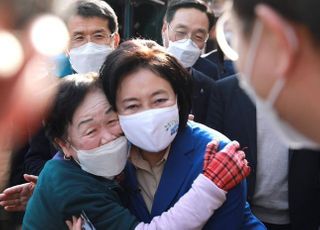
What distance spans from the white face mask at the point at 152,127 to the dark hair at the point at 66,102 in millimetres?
199

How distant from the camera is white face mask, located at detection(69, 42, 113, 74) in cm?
302

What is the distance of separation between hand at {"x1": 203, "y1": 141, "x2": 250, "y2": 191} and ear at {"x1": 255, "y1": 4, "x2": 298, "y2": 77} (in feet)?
2.55

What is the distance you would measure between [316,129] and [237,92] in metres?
1.66

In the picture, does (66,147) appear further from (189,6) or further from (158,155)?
(189,6)

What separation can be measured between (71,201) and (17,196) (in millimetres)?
687

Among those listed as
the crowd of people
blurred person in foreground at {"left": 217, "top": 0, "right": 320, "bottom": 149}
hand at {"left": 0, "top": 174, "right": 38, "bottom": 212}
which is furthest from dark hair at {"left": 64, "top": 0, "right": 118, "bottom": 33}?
blurred person in foreground at {"left": 217, "top": 0, "right": 320, "bottom": 149}

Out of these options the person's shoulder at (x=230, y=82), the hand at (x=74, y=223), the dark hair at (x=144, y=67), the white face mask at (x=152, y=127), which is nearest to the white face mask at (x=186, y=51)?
the person's shoulder at (x=230, y=82)

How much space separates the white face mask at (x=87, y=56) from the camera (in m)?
3.02

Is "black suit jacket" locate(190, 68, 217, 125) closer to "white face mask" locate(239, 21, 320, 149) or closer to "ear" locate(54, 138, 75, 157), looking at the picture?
"ear" locate(54, 138, 75, 157)

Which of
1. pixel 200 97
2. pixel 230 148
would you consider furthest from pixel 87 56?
pixel 230 148

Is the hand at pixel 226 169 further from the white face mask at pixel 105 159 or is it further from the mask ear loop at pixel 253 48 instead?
the mask ear loop at pixel 253 48

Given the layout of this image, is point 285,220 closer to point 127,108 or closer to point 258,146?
point 258,146

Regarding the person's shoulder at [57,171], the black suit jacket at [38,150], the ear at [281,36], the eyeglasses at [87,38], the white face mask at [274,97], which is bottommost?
the black suit jacket at [38,150]

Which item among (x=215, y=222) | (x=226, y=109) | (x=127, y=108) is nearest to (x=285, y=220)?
(x=226, y=109)
